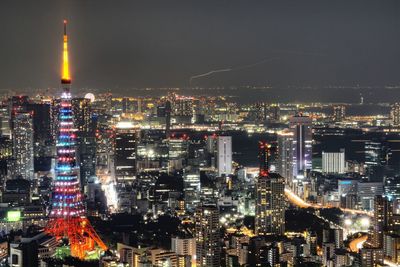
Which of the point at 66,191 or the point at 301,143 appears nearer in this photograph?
the point at 66,191

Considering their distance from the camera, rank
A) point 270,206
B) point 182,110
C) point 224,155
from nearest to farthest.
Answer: point 270,206
point 224,155
point 182,110

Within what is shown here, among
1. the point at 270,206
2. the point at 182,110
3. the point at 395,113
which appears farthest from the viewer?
the point at 182,110

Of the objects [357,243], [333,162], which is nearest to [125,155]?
[333,162]

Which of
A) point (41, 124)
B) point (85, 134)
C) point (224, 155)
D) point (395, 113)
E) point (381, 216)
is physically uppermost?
point (395, 113)

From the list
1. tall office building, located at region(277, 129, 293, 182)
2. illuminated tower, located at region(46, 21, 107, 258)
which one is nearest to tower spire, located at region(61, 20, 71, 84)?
illuminated tower, located at region(46, 21, 107, 258)

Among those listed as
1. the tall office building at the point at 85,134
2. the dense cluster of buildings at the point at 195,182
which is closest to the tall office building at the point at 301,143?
the dense cluster of buildings at the point at 195,182

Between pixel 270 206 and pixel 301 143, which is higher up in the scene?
pixel 301 143

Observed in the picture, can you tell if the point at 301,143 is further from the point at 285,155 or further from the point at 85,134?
the point at 85,134

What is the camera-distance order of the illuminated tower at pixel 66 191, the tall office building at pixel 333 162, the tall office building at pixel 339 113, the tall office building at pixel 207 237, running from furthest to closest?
the tall office building at pixel 339 113 < the tall office building at pixel 333 162 < the illuminated tower at pixel 66 191 < the tall office building at pixel 207 237

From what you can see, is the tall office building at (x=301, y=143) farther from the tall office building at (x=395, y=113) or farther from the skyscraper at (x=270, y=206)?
the skyscraper at (x=270, y=206)
